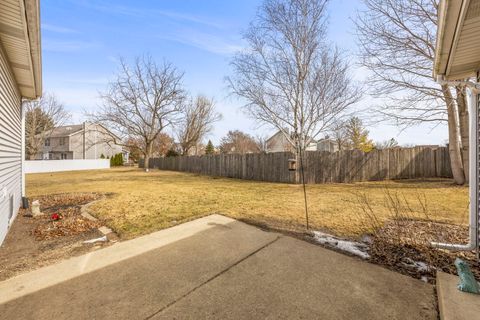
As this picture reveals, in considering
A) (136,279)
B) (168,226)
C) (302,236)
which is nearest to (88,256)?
(136,279)

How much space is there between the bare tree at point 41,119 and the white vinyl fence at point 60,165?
4.14 metres

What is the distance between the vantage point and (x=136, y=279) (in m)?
2.22

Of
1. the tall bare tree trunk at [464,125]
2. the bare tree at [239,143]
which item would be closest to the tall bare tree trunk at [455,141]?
A: the tall bare tree trunk at [464,125]

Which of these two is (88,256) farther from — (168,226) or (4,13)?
(4,13)

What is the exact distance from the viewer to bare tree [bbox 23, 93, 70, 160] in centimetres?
2225

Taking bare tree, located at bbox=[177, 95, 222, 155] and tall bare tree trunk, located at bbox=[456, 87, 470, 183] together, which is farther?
bare tree, located at bbox=[177, 95, 222, 155]

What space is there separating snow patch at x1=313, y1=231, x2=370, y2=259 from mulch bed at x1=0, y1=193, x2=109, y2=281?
3.20 metres

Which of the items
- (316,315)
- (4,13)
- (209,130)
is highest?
(209,130)

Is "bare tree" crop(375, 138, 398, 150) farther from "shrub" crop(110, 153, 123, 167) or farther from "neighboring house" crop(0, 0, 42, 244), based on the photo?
→ "shrub" crop(110, 153, 123, 167)

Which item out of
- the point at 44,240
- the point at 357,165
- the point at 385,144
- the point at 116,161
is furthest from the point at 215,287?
the point at 385,144

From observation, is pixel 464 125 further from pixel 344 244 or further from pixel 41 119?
pixel 41 119

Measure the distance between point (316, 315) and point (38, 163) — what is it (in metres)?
26.8

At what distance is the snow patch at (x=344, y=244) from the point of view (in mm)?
2809

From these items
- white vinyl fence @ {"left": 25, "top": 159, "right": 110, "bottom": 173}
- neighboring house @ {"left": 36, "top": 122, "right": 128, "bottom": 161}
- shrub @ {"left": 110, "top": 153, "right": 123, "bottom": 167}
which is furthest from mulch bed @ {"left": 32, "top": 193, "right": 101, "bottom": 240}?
neighboring house @ {"left": 36, "top": 122, "right": 128, "bottom": 161}
